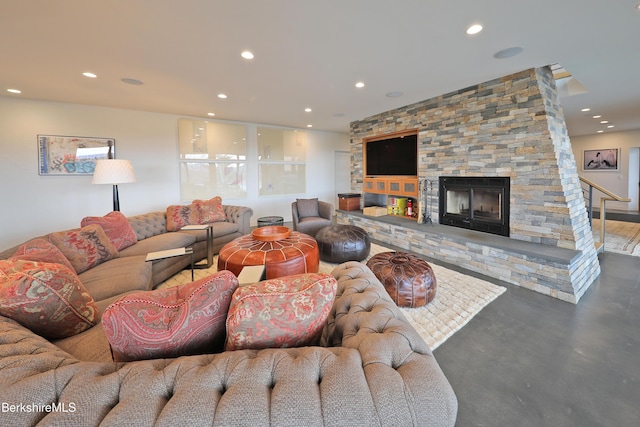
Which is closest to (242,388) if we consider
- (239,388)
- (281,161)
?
(239,388)

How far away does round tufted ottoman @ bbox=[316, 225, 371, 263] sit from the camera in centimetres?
359

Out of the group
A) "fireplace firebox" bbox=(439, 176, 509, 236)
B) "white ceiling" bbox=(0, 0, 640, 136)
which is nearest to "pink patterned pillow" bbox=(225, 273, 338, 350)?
"white ceiling" bbox=(0, 0, 640, 136)

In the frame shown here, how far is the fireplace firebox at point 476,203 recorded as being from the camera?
3561mm

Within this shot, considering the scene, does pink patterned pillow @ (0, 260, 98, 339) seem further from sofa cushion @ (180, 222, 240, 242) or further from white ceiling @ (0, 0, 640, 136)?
sofa cushion @ (180, 222, 240, 242)

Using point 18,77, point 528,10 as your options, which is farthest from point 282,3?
point 18,77

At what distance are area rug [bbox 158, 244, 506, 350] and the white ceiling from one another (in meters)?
2.52

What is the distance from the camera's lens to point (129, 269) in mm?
2348

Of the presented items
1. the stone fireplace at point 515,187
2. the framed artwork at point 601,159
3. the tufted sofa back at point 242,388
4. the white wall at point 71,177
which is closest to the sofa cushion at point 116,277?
the tufted sofa back at point 242,388

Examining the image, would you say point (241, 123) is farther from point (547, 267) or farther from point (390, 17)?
point (547, 267)

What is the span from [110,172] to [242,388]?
414cm

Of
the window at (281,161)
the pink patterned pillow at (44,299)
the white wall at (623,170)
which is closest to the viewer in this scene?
the pink patterned pillow at (44,299)

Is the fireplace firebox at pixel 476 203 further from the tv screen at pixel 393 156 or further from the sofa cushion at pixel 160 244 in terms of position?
the sofa cushion at pixel 160 244

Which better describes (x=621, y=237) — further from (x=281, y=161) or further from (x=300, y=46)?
(x=281, y=161)

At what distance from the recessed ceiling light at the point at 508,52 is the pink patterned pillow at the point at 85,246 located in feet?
14.9
